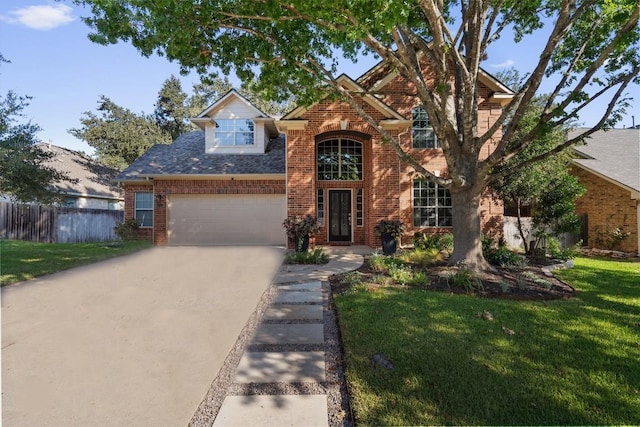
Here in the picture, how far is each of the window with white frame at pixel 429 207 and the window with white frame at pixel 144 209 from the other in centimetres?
1187

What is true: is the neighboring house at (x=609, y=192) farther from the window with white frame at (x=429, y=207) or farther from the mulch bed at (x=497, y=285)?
the mulch bed at (x=497, y=285)

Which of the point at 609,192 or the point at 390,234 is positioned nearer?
the point at 390,234

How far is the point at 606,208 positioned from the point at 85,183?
94.1 ft

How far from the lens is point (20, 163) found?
43.3 feet

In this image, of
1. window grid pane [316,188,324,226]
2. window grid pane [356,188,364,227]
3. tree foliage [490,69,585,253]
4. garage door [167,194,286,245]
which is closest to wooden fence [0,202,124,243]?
garage door [167,194,286,245]

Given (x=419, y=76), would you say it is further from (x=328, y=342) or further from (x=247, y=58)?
(x=328, y=342)

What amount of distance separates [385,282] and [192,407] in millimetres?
4434

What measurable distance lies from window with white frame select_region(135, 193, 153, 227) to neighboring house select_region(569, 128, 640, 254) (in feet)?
62.6

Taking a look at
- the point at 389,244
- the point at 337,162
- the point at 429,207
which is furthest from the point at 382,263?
Result: the point at 337,162

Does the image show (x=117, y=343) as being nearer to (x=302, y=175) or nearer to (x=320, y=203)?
(x=302, y=175)

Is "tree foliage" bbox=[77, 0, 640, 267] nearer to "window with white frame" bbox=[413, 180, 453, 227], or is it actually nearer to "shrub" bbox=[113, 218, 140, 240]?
"window with white frame" bbox=[413, 180, 453, 227]

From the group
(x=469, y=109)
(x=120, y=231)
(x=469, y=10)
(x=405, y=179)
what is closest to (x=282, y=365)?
(x=469, y=109)

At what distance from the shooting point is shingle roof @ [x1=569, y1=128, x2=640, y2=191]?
1430cm

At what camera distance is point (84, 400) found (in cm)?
298
